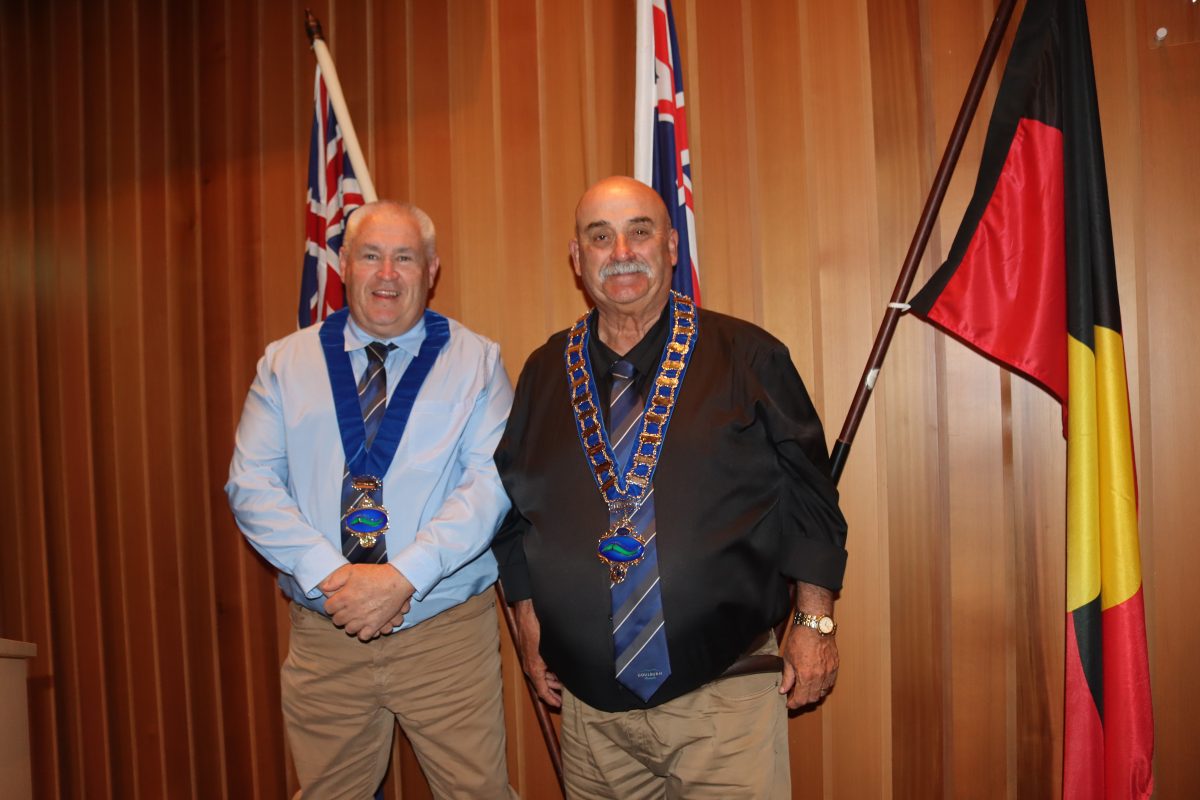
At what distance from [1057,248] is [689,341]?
992 millimetres

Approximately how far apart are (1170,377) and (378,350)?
2054 millimetres

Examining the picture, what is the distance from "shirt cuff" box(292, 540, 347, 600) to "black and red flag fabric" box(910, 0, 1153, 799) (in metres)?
1.59

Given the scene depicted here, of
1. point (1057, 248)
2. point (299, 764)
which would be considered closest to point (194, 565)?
point (299, 764)

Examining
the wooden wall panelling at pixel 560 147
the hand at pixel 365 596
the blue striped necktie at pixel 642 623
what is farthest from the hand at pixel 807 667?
the wooden wall panelling at pixel 560 147

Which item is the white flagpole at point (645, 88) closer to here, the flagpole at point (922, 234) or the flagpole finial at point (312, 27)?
the flagpole at point (922, 234)

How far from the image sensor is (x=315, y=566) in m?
1.86

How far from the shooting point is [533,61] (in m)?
2.59

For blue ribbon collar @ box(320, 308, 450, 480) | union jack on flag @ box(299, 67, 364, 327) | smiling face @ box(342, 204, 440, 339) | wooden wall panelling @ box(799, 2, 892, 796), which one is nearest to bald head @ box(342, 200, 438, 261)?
smiling face @ box(342, 204, 440, 339)

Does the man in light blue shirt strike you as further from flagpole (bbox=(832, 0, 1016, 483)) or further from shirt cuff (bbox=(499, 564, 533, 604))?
flagpole (bbox=(832, 0, 1016, 483))

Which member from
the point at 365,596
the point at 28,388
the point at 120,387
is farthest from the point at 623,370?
the point at 28,388

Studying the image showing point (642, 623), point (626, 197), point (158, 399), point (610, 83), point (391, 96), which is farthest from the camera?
point (158, 399)

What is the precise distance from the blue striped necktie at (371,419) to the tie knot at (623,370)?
0.62m

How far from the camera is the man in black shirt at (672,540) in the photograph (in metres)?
1.63

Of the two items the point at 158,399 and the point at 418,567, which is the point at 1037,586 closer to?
the point at 418,567
